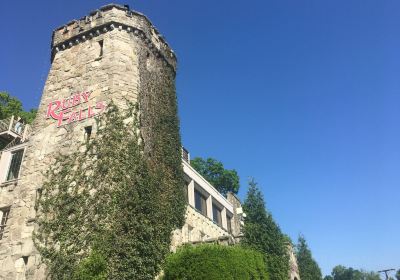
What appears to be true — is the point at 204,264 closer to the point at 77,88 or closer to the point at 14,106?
the point at 77,88

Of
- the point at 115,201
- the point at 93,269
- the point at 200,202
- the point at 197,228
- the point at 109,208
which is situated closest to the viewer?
the point at 93,269

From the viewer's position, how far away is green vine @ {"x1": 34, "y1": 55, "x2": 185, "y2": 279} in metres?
11.8

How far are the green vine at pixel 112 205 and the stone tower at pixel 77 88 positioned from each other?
75cm

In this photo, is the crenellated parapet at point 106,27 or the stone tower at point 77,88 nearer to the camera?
the stone tower at point 77,88

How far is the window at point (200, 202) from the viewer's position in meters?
23.8

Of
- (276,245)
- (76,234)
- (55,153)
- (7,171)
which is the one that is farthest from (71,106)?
(276,245)

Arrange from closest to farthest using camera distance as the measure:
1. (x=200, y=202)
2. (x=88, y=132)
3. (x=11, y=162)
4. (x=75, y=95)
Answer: (x=88, y=132)
(x=75, y=95)
(x=11, y=162)
(x=200, y=202)

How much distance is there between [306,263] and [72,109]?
3199 cm

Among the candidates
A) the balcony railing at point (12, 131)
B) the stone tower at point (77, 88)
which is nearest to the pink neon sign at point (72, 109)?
the stone tower at point (77, 88)

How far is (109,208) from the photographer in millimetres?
12258

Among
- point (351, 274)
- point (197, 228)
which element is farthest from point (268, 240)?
point (351, 274)

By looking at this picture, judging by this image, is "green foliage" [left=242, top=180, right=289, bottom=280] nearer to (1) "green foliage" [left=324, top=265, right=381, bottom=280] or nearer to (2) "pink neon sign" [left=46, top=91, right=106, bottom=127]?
(2) "pink neon sign" [left=46, top=91, right=106, bottom=127]

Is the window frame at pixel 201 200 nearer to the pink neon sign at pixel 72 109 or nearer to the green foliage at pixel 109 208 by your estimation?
the green foliage at pixel 109 208

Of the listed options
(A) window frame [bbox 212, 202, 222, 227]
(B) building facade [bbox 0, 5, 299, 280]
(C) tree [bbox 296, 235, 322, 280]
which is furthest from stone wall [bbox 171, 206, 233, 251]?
(C) tree [bbox 296, 235, 322, 280]
